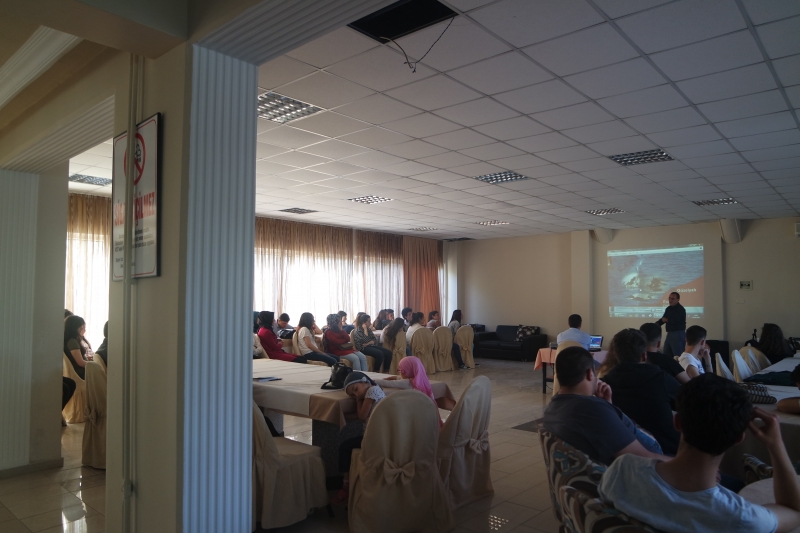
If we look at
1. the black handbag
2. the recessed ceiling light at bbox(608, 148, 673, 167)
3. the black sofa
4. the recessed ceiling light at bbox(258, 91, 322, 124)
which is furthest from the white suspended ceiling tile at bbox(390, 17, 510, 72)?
the black sofa

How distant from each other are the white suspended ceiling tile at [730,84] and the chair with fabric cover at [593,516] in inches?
135

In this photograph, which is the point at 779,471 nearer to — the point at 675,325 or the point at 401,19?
the point at 401,19

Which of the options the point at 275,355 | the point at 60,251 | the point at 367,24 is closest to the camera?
the point at 367,24

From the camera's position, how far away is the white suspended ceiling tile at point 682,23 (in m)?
2.96

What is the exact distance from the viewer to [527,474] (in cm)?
439

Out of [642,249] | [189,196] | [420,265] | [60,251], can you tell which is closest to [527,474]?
[189,196]

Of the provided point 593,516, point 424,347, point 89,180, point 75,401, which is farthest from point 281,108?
point 424,347

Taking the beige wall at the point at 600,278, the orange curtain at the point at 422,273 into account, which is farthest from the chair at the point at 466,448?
the orange curtain at the point at 422,273

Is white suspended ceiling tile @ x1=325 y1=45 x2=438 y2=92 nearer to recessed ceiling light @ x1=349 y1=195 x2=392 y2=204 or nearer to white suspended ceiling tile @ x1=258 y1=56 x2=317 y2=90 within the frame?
white suspended ceiling tile @ x1=258 y1=56 x2=317 y2=90

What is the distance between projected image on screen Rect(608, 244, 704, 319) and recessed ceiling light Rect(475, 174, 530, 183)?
607 centimetres

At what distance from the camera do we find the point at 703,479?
147cm

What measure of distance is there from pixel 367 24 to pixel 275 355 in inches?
192

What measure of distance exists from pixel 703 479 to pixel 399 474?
1974mm

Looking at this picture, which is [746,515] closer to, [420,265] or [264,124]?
[264,124]
